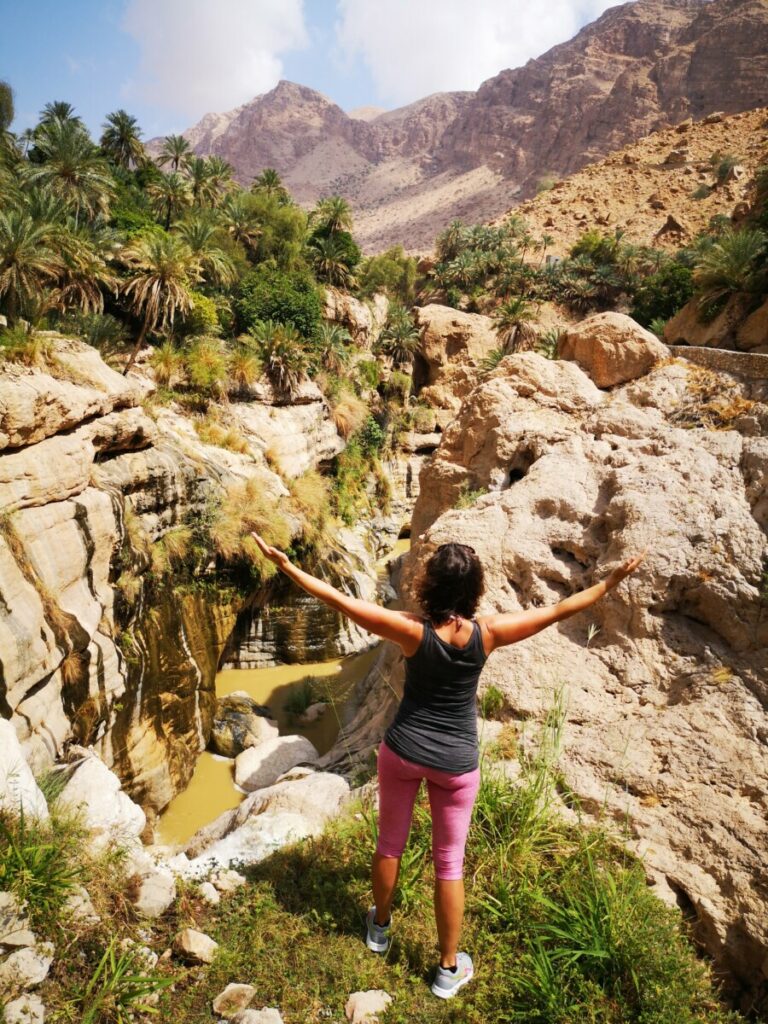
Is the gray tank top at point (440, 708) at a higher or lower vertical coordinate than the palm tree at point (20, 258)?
lower

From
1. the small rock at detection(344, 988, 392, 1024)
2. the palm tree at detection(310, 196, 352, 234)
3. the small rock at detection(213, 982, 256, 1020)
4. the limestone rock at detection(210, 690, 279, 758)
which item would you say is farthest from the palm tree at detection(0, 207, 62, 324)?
the palm tree at detection(310, 196, 352, 234)

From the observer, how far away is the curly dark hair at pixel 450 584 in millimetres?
2340

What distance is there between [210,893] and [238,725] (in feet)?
22.1

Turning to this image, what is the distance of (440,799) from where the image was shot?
244 cm

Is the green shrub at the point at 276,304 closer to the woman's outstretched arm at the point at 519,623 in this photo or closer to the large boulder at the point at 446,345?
the large boulder at the point at 446,345

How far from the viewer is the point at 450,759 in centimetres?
237

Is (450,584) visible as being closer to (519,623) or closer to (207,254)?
(519,623)

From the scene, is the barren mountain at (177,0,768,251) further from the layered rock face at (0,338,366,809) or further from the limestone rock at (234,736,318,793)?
the limestone rock at (234,736,318,793)

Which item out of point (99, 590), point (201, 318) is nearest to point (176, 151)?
point (201, 318)

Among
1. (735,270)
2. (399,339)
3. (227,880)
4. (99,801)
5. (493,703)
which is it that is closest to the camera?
(227,880)

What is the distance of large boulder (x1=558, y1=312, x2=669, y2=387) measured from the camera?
7.51 m

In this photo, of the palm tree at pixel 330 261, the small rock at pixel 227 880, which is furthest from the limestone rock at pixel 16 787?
the palm tree at pixel 330 261

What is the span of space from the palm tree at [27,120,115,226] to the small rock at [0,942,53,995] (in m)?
26.1

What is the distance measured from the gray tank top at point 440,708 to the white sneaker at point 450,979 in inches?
43.6
